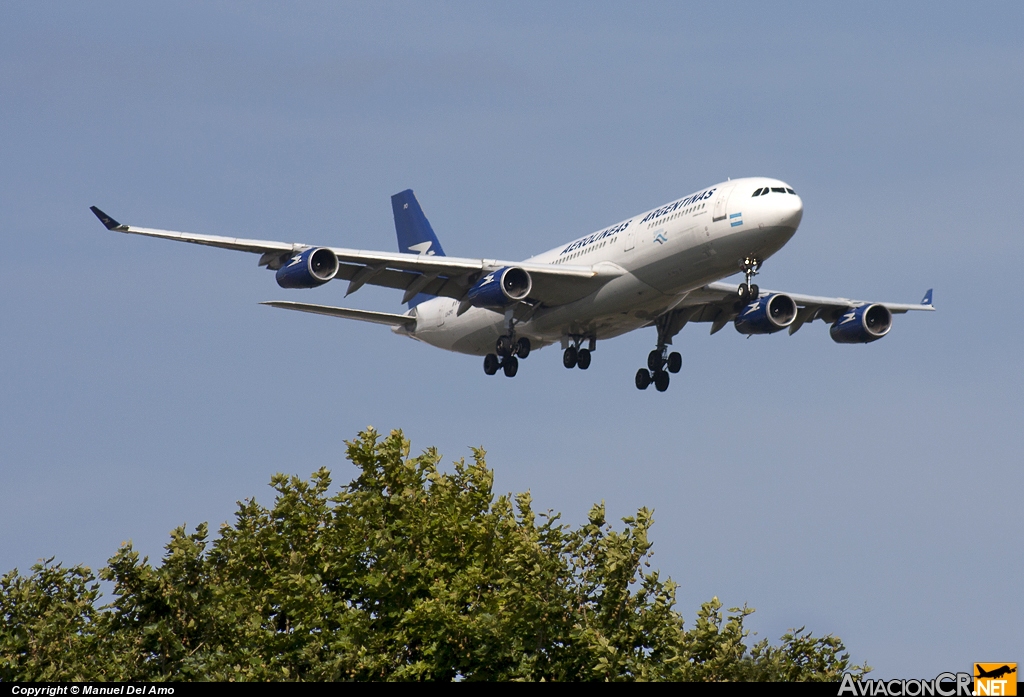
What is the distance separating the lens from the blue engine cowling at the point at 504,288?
4847 centimetres

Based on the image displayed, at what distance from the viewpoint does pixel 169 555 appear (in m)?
39.6

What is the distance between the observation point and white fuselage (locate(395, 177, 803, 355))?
44.8 meters

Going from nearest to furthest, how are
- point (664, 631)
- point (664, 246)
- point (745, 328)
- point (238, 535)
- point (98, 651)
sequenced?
point (664, 631)
point (98, 651)
point (238, 535)
point (664, 246)
point (745, 328)

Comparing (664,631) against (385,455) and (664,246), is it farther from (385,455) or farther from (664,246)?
(664,246)

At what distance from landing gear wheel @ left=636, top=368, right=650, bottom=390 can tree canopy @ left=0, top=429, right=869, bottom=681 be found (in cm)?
1352

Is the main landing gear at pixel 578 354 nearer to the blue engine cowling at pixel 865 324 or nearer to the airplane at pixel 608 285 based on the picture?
the airplane at pixel 608 285

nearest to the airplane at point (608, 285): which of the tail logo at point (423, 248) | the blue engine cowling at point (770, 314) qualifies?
the blue engine cowling at point (770, 314)

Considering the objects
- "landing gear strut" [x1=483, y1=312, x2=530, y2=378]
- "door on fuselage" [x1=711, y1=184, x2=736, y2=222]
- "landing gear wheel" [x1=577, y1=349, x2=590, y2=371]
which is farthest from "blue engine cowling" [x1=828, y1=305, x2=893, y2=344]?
"landing gear strut" [x1=483, y1=312, x2=530, y2=378]

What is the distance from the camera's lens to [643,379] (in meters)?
56.1

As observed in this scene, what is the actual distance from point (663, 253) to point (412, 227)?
70.6 feet

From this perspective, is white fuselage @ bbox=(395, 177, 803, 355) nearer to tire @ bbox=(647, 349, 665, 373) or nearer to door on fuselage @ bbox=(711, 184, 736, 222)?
door on fuselage @ bbox=(711, 184, 736, 222)

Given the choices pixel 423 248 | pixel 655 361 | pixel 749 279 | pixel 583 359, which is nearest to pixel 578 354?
pixel 583 359

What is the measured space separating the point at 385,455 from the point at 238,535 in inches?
190

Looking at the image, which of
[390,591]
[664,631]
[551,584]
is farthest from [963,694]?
[390,591]
